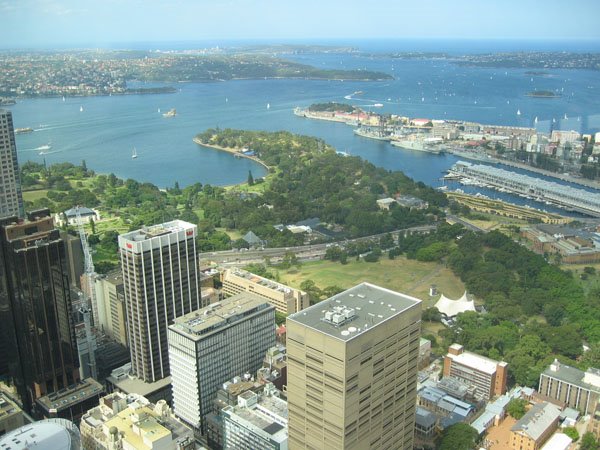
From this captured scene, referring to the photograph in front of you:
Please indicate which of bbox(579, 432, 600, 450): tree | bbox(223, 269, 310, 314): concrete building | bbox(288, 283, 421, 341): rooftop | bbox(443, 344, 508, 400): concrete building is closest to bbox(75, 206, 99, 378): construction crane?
bbox(223, 269, 310, 314): concrete building

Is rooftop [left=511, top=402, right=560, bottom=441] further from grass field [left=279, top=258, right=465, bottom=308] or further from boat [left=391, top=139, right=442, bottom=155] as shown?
boat [left=391, top=139, right=442, bottom=155]

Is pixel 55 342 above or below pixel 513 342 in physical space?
above

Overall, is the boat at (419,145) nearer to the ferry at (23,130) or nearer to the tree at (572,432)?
the ferry at (23,130)

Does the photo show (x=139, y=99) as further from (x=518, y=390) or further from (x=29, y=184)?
(x=518, y=390)

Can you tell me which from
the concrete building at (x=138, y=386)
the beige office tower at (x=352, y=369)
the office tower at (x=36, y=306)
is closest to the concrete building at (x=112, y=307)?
the concrete building at (x=138, y=386)

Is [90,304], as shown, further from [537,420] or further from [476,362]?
[537,420]

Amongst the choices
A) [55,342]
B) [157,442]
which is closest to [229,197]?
[55,342]
